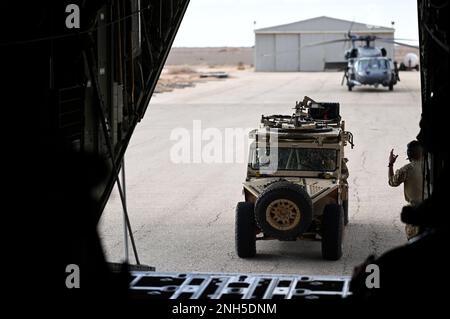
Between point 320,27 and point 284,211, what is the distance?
84.8 meters

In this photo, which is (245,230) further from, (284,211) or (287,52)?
(287,52)

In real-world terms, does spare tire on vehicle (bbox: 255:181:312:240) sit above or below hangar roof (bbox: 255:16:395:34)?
below

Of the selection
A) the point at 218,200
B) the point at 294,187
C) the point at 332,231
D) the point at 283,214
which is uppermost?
the point at 294,187

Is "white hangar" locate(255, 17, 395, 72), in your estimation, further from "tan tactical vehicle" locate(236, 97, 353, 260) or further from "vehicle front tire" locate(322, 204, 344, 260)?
"vehicle front tire" locate(322, 204, 344, 260)

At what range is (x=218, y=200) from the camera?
1817 cm

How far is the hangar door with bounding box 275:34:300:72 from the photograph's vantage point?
8906 centimetres

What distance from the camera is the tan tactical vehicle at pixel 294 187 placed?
40.9 ft

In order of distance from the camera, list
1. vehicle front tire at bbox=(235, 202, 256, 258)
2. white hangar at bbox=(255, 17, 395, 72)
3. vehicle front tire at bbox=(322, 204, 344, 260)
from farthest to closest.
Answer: white hangar at bbox=(255, 17, 395, 72) < vehicle front tire at bbox=(235, 202, 256, 258) < vehicle front tire at bbox=(322, 204, 344, 260)


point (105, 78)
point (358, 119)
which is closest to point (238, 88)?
point (358, 119)

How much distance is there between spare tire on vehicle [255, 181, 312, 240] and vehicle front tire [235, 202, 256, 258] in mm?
337

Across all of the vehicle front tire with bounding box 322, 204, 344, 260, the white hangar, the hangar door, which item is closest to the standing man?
the vehicle front tire with bounding box 322, 204, 344, 260

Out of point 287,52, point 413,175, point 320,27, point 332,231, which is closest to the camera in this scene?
point 413,175

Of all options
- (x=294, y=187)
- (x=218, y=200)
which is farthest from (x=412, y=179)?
(x=218, y=200)
